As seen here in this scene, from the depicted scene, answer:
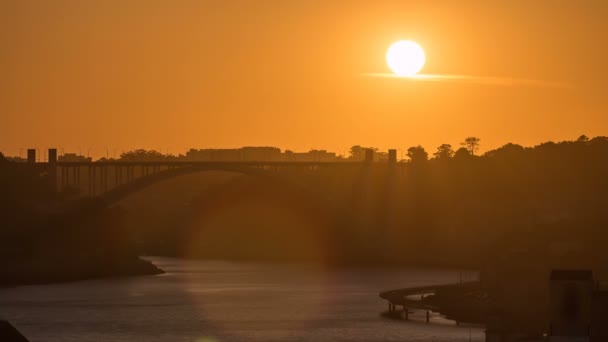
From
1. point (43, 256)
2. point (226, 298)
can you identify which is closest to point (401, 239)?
point (43, 256)

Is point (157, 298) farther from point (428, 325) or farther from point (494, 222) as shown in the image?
point (494, 222)

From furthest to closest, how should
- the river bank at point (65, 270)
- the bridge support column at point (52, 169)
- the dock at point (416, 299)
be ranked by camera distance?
the bridge support column at point (52, 169), the river bank at point (65, 270), the dock at point (416, 299)

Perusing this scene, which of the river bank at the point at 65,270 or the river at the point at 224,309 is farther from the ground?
the river bank at the point at 65,270

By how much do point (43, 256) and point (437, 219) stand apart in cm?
5199

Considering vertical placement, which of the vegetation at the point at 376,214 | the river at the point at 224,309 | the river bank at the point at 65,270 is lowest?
the river at the point at 224,309

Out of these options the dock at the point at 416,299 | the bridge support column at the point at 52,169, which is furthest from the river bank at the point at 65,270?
the dock at the point at 416,299

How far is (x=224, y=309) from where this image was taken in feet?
291

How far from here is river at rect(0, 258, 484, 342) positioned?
7412 cm

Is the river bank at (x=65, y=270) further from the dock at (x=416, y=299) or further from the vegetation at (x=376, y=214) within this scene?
the dock at (x=416, y=299)

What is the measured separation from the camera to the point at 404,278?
118m

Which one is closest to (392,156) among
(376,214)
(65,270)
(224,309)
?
(376,214)

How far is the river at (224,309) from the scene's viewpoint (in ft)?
243

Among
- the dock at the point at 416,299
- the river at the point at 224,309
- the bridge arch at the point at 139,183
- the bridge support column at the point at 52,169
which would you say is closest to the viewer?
the river at the point at 224,309

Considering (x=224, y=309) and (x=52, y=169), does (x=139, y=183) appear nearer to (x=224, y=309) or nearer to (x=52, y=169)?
(x=52, y=169)
